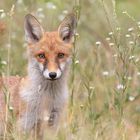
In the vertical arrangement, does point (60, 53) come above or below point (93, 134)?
above

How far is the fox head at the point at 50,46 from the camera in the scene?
1051 centimetres

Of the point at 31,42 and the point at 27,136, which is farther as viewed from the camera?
the point at 31,42

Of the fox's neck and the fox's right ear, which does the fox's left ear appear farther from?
the fox's neck

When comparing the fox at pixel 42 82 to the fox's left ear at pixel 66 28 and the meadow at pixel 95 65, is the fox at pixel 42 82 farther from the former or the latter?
the meadow at pixel 95 65

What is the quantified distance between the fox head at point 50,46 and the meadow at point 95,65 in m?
0.17

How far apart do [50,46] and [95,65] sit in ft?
7.10

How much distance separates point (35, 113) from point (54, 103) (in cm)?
30

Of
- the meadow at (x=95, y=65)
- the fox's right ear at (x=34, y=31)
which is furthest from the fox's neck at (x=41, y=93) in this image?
the fox's right ear at (x=34, y=31)

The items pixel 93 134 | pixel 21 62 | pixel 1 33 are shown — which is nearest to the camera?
pixel 93 134

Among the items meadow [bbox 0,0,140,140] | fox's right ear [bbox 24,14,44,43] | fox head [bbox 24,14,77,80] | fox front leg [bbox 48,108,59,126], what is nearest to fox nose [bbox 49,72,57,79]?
fox head [bbox 24,14,77,80]

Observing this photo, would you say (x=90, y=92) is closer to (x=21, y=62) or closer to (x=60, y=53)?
(x=60, y=53)

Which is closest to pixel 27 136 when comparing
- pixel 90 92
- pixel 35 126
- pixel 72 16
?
pixel 35 126

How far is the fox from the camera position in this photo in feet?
34.9

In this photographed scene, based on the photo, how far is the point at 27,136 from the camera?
33.7 feet
